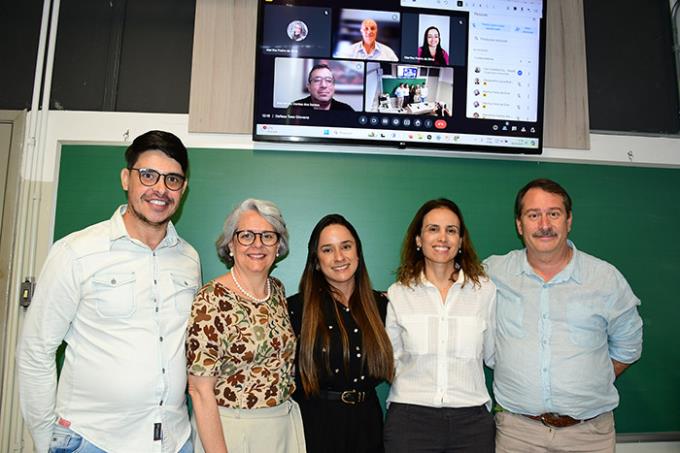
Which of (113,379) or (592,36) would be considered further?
(592,36)

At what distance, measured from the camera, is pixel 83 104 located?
2.82 meters

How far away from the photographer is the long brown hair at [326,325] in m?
1.97

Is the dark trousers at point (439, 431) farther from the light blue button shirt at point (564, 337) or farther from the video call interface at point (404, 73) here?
the video call interface at point (404, 73)

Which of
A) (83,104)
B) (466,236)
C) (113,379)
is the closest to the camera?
(113,379)

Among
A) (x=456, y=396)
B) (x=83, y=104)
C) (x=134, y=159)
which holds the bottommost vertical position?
(x=456, y=396)

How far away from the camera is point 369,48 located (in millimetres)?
2648

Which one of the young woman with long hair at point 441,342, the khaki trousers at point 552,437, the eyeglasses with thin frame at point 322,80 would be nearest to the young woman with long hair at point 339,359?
the young woman with long hair at point 441,342

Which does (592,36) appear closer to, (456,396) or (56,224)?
(456,396)

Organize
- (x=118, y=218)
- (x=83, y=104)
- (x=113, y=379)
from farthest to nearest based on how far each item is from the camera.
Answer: (x=83, y=104)
(x=118, y=218)
(x=113, y=379)

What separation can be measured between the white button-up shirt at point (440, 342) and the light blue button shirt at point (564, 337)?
0.44 feet

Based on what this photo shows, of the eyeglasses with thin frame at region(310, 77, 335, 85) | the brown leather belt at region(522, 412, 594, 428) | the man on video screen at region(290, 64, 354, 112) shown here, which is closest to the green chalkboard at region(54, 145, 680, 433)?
the man on video screen at region(290, 64, 354, 112)

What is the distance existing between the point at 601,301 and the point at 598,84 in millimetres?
1648

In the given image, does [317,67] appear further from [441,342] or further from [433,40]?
[441,342]

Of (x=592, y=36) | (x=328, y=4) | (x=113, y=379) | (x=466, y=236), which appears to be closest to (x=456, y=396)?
(x=466, y=236)
